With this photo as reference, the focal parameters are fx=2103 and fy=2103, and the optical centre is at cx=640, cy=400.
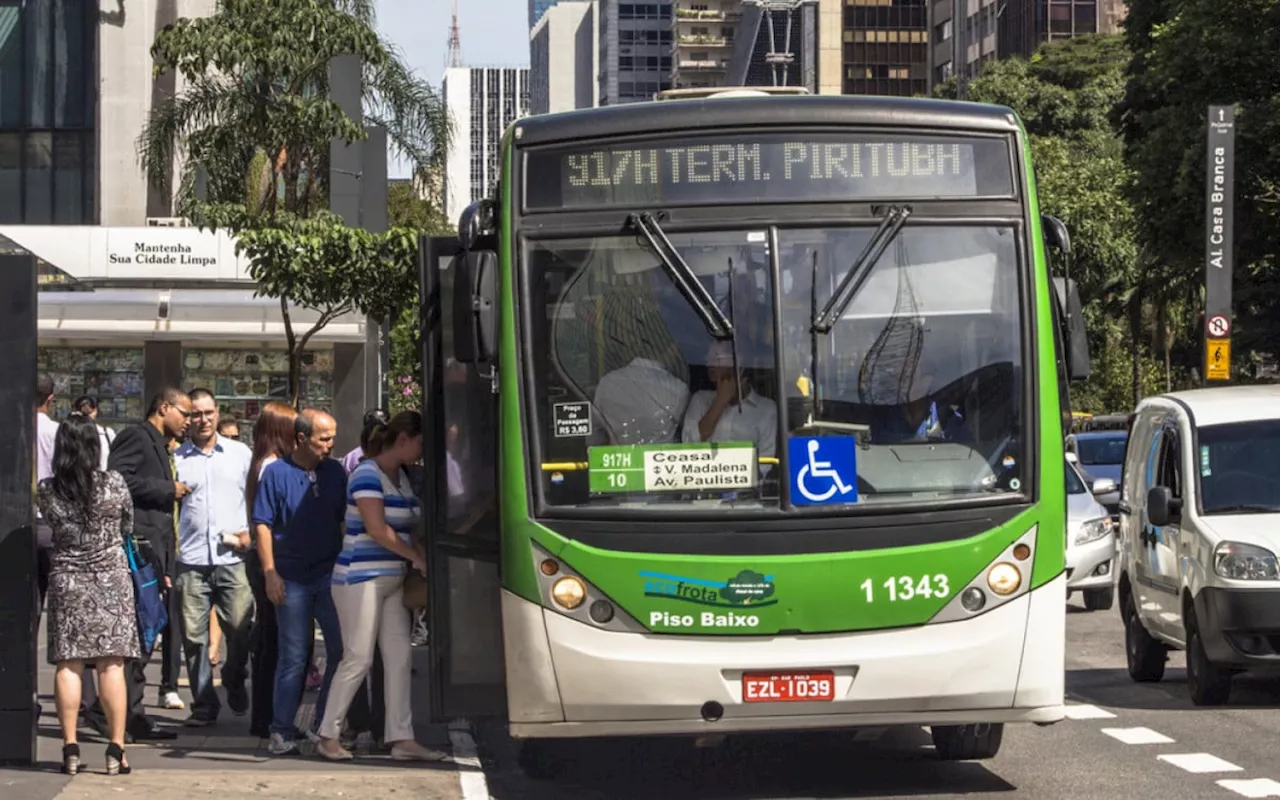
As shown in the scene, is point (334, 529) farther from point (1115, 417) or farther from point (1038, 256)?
point (1115, 417)

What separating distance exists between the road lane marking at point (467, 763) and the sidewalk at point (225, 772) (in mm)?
46

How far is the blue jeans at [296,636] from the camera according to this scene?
34.8ft

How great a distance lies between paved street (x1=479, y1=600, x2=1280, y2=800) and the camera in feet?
31.1

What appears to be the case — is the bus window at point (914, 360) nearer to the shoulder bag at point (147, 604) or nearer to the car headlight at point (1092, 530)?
the shoulder bag at point (147, 604)

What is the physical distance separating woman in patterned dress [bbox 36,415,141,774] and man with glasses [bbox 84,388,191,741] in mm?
1117

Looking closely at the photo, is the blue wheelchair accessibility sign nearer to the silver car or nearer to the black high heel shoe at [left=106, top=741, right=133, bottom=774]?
the black high heel shoe at [left=106, top=741, right=133, bottom=774]

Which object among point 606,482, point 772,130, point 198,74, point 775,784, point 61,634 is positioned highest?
point 198,74

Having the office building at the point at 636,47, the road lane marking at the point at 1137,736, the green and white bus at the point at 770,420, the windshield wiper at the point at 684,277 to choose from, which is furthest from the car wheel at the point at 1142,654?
the office building at the point at 636,47

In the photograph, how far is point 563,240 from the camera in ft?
29.8

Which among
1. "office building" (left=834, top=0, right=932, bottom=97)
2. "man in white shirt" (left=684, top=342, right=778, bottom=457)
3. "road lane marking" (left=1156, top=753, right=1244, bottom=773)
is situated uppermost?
"office building" (left=834, top=0, right=932, bottom=97)

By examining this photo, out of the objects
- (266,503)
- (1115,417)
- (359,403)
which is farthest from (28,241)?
(1115,417)

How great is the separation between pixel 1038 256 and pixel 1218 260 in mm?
24211

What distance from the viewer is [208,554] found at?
11.9 metres

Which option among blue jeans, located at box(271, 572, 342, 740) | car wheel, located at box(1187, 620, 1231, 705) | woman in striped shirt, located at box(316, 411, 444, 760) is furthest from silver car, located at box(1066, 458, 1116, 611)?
woman in striped shirt, located at box(316, 411, 444, 760)
